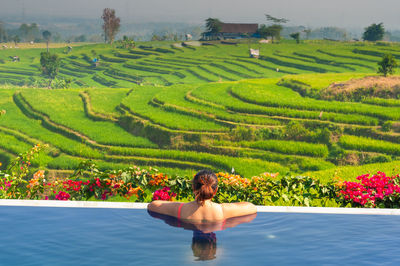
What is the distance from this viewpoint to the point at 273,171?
30.0 feet

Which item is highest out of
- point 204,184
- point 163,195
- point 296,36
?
point 296,36

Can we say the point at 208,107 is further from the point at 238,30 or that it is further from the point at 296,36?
the point at 296,36

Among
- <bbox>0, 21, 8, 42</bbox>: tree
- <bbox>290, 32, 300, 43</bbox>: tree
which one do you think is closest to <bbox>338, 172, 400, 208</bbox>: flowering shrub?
<bbox>290, 32, 300, 43</bbox>: tree

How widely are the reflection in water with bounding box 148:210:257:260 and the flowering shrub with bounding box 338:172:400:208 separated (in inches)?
80.5

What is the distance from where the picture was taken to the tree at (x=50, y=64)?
1057cm

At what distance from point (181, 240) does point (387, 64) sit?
6.20m

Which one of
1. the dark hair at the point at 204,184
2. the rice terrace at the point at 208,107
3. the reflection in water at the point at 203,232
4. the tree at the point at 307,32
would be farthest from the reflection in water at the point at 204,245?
the tree at the point at 307,32

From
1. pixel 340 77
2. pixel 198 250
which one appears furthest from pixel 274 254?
pixel 340 77

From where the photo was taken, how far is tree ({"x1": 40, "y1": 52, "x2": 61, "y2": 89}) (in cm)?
1057

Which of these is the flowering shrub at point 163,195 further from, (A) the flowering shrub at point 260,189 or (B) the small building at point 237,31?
(B) the small building at point 237,31

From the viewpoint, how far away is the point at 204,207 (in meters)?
5.34

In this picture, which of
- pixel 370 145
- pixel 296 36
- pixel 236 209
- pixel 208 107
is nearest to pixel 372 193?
pixel 370 145

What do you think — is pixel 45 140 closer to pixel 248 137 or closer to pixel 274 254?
pixel 248 137

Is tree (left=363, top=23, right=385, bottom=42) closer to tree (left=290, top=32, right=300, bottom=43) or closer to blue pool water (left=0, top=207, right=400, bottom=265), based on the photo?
tree (left=290, top=32, right=300, bottom=43)
